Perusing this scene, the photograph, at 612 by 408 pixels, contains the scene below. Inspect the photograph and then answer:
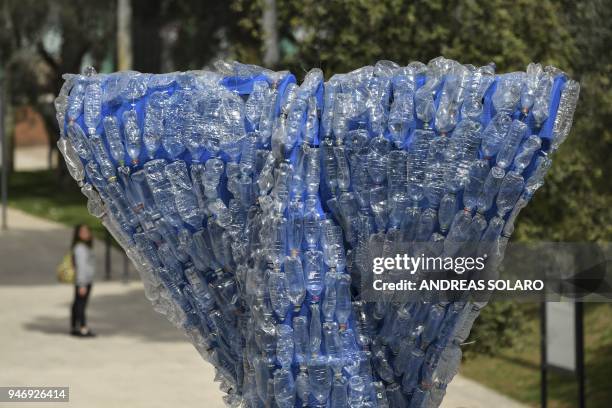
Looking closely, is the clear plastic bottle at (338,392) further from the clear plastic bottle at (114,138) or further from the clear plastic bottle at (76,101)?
the clear plastic bottle at (76,101)

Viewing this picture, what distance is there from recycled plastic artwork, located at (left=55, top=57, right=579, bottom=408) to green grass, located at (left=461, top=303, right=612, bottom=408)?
5285 millimetres

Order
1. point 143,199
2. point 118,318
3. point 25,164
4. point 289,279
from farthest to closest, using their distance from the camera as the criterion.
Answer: point 25,164 → point 118,318 → point 143,199 → point 289,279

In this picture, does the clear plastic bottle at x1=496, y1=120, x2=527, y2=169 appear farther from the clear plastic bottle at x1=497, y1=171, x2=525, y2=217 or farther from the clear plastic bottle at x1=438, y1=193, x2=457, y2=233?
the clear plastic bottle at x1=438, y1=193, x2=457, y2=233

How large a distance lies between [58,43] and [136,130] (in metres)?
24.5

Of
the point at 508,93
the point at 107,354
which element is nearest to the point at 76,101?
the point at 508,93

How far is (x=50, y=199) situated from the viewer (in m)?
29.0

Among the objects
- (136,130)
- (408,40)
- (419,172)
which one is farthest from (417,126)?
(408,40)

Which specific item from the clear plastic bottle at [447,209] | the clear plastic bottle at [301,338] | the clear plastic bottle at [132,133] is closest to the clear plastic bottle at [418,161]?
the clear plastic bottle at [447,209]

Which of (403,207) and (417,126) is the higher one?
(417,126)

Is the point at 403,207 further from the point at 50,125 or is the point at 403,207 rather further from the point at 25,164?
the point at 25,164

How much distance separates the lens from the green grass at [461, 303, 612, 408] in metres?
11.5

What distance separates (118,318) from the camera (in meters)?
15.2

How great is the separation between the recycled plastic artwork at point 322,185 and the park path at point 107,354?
412cm

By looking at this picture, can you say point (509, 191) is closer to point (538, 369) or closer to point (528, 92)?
point (528, 92)
